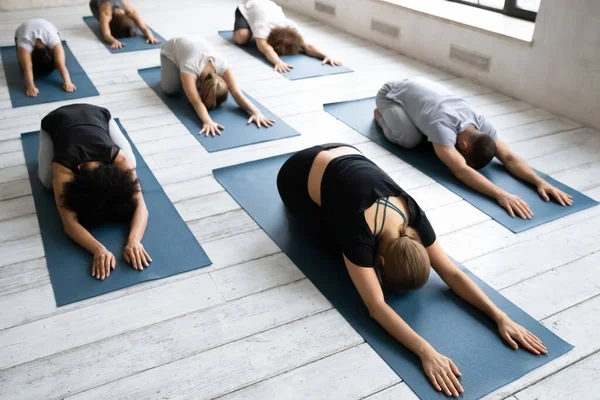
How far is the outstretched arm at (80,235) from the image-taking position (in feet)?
7.11

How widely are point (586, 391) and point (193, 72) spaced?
2.91 meters

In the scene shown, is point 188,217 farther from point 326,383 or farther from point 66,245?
point 326,383

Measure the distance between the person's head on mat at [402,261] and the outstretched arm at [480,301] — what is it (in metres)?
0.16

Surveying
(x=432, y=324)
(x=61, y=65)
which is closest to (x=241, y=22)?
(x=61, y=65)

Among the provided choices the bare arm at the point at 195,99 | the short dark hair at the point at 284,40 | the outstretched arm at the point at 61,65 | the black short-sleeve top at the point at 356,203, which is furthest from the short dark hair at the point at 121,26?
the black short-sleeve top at the point at 356,203

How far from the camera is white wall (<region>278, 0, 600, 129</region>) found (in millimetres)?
3438

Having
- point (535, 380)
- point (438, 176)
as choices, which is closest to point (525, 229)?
point (438, 176)

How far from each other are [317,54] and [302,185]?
278 cm

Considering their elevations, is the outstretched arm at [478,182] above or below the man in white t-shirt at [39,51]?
below

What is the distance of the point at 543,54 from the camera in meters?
3.70

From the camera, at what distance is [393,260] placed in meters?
1.83

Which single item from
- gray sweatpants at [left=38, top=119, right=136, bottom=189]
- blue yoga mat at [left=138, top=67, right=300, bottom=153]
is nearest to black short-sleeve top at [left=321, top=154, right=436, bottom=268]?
gray sweatpants at [left=38, top=119, right=136, bottom=189]

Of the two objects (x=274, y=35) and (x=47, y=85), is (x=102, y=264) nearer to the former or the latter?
(x=47, y=85)

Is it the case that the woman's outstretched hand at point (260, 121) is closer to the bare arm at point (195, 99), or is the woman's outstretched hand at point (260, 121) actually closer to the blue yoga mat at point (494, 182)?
the bare arm at point (195, 99)
